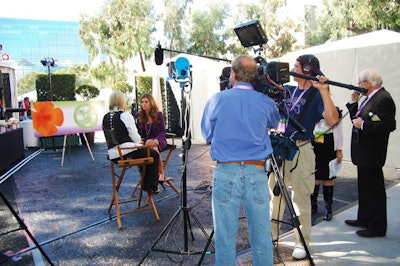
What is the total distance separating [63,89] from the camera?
557 inches

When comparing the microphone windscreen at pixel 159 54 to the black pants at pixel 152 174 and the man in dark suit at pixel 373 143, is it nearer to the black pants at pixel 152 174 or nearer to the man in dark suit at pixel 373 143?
the black pants at pixel 152 174

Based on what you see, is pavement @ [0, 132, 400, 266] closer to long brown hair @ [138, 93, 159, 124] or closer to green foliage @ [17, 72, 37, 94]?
long brown hair @ [138, 93, 159, 124]

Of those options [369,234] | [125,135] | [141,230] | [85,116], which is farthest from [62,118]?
[369,234]

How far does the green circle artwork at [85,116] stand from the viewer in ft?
29.9

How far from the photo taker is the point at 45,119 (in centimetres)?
879

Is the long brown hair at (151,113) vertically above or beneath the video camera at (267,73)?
beneath

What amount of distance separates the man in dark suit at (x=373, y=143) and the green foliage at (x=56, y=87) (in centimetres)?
1246

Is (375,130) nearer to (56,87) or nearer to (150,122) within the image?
(150,122)

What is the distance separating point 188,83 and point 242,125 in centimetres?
119

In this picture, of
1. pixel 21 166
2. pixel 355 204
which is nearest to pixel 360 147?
pixel 355 204

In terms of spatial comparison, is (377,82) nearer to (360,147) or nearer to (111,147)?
(360,147)

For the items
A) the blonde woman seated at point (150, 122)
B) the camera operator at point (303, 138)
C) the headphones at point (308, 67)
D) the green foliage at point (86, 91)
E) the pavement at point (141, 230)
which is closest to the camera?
the headphones at point (308, 67)

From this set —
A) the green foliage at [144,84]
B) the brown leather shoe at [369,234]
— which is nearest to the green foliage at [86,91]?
the green foliage at [144,84]

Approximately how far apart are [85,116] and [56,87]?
575 centimetres
